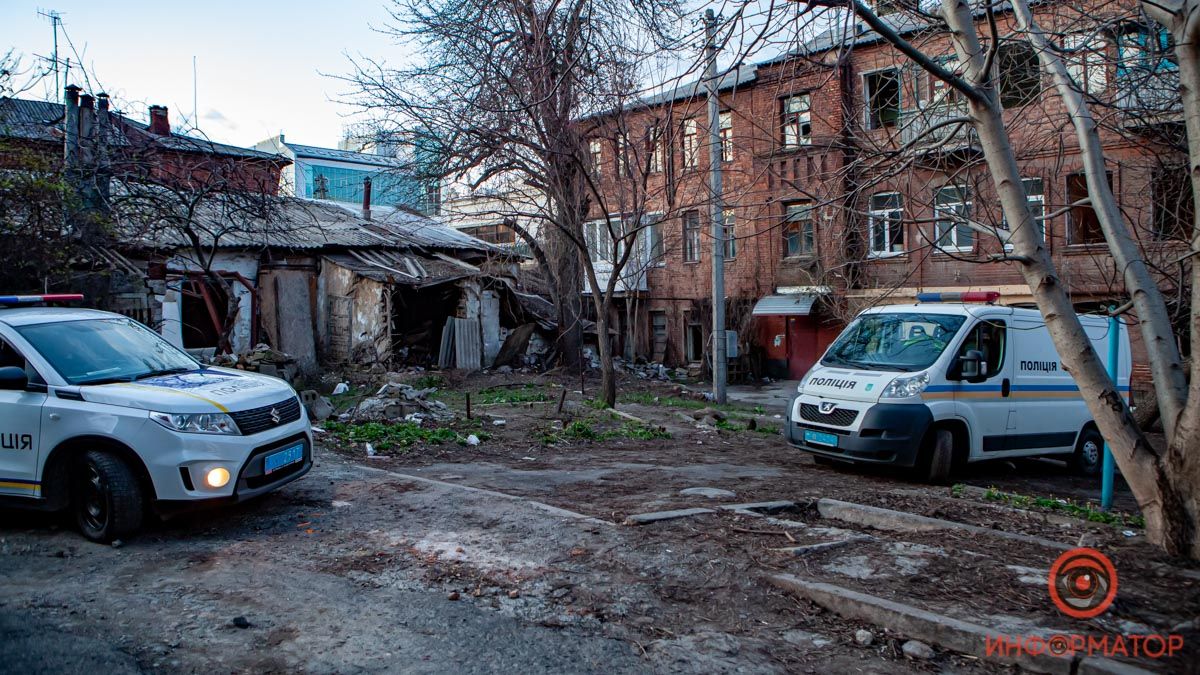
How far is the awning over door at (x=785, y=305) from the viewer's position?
80.2ft

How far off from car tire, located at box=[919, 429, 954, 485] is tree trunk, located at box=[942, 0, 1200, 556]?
3533 millimetres

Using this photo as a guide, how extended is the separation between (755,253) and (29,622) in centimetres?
2390

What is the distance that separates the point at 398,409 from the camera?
42.3 feet

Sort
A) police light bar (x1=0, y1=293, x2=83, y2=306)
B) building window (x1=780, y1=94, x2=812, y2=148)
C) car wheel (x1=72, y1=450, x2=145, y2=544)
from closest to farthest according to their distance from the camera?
car wheel (x1=72, y1=450, x2=145, y2=544), police light bar (x1=0, y1=293, x2=83, y2=306), building window (x1=780, y1=94, x2=812, y2=148)

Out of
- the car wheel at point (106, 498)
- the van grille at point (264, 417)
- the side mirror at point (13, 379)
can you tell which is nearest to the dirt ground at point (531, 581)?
the car wheel at point (106, 498)

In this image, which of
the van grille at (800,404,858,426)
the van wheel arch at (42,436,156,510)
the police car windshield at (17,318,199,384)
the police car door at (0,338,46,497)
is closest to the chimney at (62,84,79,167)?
the police car windshield at (17,318,199,384)

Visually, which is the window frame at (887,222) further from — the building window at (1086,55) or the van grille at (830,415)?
the van grille at (830,415)

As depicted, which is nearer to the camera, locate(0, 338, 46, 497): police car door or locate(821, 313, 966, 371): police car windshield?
locate(0, 338, 46, 497): police car door

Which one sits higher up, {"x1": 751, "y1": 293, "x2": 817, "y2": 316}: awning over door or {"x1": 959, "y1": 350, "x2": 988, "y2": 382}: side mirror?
{"x1": 751, "y1": 293, "x2": 817, "y2": 316}: awning over door

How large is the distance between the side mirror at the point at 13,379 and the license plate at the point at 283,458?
6.28 ft

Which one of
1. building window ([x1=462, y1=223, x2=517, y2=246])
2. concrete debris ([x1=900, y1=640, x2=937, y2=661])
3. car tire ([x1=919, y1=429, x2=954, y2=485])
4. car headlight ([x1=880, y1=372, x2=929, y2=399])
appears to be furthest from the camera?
building window ([x1=462, y1=223, x2=517, y2=246])

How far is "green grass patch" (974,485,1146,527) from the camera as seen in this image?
655cm

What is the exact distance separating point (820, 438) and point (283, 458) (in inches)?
235

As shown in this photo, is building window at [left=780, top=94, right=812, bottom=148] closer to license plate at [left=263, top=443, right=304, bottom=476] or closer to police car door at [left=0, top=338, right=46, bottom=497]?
license plate at [left=263, top=443, right=304, bottom=476]
